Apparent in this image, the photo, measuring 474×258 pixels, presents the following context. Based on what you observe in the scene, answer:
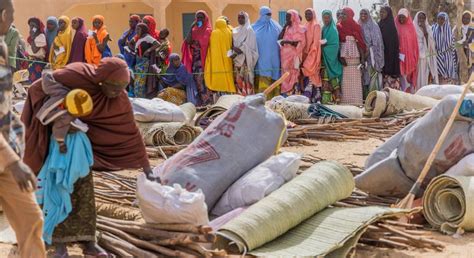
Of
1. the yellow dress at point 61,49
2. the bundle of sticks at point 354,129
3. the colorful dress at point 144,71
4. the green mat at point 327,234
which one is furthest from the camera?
the yellow dress at point 61,49

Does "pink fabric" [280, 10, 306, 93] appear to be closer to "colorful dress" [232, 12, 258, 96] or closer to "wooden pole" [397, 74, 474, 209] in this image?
"colorful dress" [232, 12, 258, 96]

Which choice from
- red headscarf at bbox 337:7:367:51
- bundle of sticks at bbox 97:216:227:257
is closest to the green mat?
bundle of sticks at bbox 97:216:227:257

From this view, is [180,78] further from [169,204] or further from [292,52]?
[169,204]

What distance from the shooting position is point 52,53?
15062 mm

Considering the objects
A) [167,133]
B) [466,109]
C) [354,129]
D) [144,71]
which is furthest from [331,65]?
[466,109]

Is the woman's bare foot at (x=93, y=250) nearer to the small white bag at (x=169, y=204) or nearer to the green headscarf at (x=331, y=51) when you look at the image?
the small white bag at (x=169, y=204)

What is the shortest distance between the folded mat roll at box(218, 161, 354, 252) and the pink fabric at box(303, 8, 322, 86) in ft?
26.9

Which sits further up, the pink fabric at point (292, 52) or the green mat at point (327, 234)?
the pink fabric at point (292, 52)

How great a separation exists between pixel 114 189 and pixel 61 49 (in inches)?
336

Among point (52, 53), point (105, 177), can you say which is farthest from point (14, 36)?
point (105, 177)

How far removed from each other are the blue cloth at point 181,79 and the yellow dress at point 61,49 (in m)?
2.39

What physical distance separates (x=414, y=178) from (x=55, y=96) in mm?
2749

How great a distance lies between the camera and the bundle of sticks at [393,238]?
5.21m

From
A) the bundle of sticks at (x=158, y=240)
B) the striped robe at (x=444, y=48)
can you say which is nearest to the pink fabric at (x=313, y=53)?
the striped robe at (x=444, y=48)
